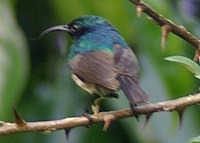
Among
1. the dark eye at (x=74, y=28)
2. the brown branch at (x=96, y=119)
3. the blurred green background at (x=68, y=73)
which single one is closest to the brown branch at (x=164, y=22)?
the brown branch at (x=96, y=119)

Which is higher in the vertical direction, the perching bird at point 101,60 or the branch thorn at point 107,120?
the branch thorn at point 107,120

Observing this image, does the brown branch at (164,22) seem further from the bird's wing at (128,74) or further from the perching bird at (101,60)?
the bird's wing at (128,74)

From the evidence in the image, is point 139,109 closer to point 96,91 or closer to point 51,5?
point 96,91

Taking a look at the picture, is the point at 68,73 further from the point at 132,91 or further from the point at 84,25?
the point at 132,91

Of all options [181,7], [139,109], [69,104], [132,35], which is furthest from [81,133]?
[139,109]

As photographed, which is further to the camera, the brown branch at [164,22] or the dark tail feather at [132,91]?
the dark tail feather at [132,91]
